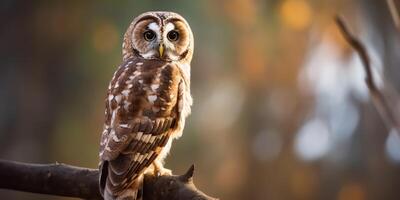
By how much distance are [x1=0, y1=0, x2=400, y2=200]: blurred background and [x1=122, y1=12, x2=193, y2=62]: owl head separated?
51cm

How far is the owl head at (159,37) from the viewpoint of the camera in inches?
53.2

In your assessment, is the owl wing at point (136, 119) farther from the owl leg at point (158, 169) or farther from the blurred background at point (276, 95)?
the blurred background at point (276, 95)

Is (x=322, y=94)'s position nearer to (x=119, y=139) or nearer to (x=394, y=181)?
(x=394, y=181)

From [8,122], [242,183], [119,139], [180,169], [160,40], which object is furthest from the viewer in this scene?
[242,183]

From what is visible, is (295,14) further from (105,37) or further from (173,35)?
(173,35)

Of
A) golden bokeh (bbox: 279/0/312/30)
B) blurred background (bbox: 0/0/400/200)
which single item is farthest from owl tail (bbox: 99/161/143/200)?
golden bokeh (bbox: 279/0/312/30)

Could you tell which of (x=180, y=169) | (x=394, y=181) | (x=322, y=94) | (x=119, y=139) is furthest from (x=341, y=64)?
(x=119, y=139)

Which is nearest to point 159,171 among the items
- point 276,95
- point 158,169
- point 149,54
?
point 158,169

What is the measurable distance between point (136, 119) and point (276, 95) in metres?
1.06

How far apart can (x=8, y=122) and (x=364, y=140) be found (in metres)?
1.21

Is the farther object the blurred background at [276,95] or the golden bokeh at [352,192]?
the golden bokeh at [352,192]

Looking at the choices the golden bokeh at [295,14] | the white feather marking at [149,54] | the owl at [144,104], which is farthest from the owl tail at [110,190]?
the golden bokeh at [295,14]

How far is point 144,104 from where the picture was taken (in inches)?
49.5

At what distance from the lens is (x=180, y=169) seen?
196 cm
